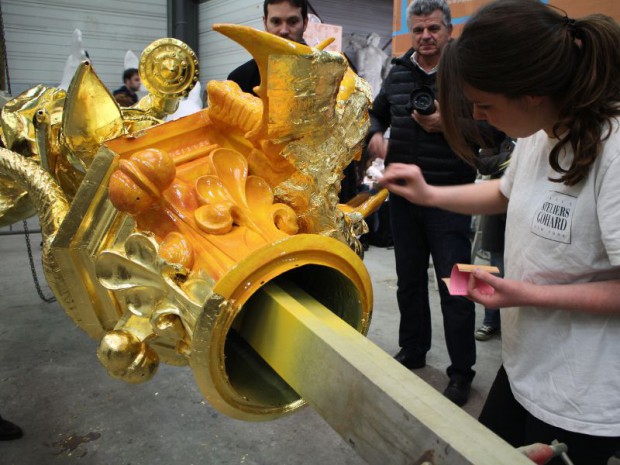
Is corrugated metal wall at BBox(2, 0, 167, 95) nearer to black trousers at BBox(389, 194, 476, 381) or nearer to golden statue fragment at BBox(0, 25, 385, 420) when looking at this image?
black trousers at BBox(389, 194, 476, 381)

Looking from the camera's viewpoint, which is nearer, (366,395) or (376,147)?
(366,395)

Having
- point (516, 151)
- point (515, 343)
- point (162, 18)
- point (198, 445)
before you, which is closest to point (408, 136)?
point (516, 151)

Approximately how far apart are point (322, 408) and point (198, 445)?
57.1 inches

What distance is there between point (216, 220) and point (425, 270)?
5.81ft

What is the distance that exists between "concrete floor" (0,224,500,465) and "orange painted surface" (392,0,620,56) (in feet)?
5.32

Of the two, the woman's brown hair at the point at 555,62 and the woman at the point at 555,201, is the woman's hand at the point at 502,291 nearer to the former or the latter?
the woman at the point at 555,201

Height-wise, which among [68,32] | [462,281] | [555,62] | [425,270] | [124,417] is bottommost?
[124,417]

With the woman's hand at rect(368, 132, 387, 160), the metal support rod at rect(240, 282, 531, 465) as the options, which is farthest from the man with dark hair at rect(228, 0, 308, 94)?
the metal support rod at rect(240, 282, 531, 465)

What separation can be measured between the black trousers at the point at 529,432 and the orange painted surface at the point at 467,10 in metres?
1.07

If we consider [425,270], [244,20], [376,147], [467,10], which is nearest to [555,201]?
[376,147]

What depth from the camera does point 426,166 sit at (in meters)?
2.22

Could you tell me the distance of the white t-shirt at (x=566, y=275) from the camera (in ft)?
2.89

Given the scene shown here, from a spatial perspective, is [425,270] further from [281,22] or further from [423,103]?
[281,22]

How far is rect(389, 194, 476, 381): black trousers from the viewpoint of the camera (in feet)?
7.32
